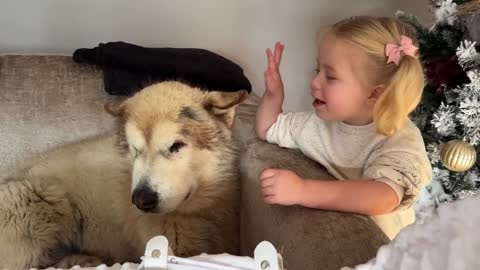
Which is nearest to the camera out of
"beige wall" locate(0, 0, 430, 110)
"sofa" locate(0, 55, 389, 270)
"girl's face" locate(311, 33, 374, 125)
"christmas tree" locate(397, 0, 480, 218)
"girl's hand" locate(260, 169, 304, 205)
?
"girl's hand" locate(260, 169, 304, 205)

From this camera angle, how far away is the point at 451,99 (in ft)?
4.76

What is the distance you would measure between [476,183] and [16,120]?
121 cm

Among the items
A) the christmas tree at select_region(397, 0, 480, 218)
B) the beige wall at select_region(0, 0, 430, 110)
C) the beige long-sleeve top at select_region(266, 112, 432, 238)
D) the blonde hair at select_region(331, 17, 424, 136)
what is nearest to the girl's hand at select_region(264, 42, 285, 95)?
the beige long-sleeve top at select_region(266, 112, 432, 238)

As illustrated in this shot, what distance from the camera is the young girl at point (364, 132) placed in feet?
Result: 3.25

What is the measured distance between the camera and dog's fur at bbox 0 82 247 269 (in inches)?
44.8

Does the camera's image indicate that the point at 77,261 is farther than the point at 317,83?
Yes

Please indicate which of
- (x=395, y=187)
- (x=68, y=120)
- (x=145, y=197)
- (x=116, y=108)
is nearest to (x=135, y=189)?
(x=145, y=197)

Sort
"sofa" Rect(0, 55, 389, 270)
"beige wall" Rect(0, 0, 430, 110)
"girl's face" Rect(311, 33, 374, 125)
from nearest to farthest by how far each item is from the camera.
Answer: "girl's face" Rect(311, 33, 374, 125) → "sofa" Rect(0, 55, 389, 270) → "beige wall" Rect(0, 0, 430, 110)

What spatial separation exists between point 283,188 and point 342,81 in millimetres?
260

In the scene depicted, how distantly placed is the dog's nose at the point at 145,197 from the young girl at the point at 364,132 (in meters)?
0.23

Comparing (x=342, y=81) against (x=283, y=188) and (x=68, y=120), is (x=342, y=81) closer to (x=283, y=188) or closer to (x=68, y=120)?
(x=283, y=188)

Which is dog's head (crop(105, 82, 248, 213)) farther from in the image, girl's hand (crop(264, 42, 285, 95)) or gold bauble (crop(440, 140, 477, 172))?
gold bauble (crop(440, 140, 477, 172))

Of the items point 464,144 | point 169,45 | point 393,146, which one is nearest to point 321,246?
point 393,146

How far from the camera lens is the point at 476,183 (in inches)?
60.9
